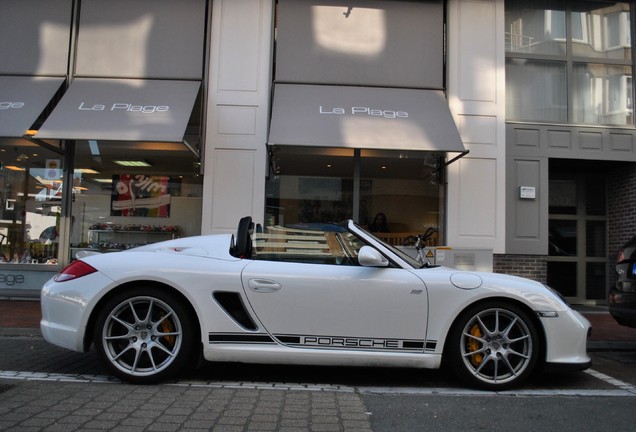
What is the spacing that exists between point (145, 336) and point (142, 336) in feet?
0.08

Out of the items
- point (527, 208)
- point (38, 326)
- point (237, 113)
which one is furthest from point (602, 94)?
point (38, 326)

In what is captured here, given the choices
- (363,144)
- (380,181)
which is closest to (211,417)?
(363,144)

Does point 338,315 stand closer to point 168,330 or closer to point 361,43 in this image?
point 168,330

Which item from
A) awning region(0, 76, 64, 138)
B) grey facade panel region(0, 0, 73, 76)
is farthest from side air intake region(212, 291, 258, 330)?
grey facade panel region(0, 0, 73, 76)

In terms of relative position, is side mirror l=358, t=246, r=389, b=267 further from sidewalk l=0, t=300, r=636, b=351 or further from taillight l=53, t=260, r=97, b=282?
sidewalk l=0, t=300, r=636, b=351

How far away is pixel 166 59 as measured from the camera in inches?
343

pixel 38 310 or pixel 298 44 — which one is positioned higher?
pixel 298 44

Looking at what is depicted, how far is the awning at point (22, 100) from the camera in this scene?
749cm

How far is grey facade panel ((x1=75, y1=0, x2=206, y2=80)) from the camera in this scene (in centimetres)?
866

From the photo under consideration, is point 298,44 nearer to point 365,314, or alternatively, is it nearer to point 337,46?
point 337,46

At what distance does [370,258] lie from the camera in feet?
12.9

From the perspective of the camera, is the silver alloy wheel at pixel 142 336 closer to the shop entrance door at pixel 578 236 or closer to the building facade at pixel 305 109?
the building facade at pixel 305 109

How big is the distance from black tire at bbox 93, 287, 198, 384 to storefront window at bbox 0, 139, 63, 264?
5539 millimetres

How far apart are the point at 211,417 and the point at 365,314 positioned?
1370 millimetres
